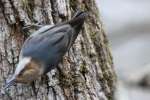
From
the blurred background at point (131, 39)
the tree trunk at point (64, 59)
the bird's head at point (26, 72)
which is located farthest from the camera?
the blurred background at point (131, 39)

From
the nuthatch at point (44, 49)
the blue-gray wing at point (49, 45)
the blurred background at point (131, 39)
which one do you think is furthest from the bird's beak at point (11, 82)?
the blurred background at point (131, 39)

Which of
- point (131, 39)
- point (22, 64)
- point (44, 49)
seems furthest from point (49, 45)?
point (131, 39)

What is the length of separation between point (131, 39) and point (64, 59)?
12.7ft

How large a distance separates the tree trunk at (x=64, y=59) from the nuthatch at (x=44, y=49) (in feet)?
0.39

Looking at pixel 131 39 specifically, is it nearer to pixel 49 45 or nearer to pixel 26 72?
pixel 49 45

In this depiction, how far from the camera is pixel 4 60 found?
10.2ft

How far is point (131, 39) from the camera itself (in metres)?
6.98

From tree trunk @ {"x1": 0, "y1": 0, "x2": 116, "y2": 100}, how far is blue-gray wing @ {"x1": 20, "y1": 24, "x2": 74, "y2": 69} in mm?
142

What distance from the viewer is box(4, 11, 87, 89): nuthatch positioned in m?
2.87

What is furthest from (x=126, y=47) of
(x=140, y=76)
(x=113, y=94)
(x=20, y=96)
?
(x=20, y=96)

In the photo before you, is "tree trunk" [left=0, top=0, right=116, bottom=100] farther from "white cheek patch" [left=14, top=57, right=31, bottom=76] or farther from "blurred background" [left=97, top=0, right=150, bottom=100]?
"blurred background" [left=97, top=0, right=150, bottom=100]

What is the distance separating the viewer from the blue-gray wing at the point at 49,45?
9.62 feet

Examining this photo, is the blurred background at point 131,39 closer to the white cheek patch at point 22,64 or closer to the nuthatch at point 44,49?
the nuthatch at point 44,49

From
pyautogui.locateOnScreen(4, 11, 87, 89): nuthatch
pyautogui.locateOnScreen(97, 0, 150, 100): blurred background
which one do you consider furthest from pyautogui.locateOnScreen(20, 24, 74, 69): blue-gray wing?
pyautogui.locateOnScreen(97, 0, 150, 100): blurred background
